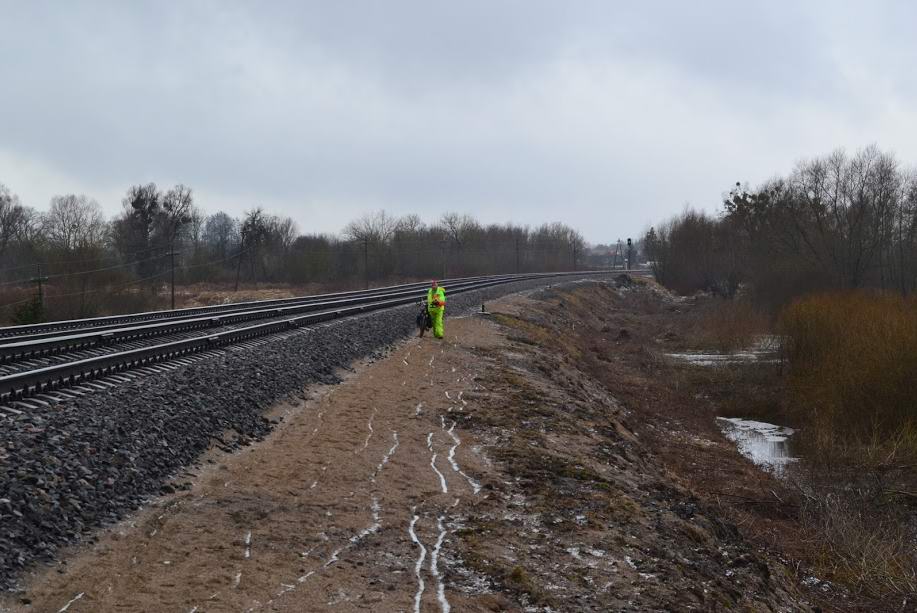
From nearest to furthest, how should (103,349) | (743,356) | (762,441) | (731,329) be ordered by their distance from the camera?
1. (103,349)
2. (762,441)
3. (743,356)
4. (731,329)

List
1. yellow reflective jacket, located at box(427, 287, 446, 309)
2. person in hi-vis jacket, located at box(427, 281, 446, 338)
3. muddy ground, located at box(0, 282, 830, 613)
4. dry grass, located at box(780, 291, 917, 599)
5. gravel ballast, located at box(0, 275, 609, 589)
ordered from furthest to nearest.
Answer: person in hi-vis jacket, located at box(427, 281, 446, 338) → yellow reflective jacket, located at box(427, 287, 446, 309) → dry grass, located at box(780, 291, 917, 599) → gravel ballast, located at box(0, 275, 609, 589) → muddy ground, located at box(0, 282, 830, 613)

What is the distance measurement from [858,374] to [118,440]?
15546 mm

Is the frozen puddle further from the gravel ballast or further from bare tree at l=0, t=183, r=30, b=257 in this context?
bare tree at l=0, t=183, r=30, b=257

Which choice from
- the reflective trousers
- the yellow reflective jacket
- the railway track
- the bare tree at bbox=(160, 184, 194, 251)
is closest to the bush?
A: the reflective trousers

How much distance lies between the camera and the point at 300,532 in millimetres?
7137

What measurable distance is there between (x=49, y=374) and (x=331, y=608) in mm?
6826

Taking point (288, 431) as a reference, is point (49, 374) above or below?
above

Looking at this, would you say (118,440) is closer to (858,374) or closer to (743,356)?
(858,374)

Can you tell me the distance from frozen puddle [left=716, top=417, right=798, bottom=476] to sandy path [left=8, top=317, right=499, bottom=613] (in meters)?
8.35

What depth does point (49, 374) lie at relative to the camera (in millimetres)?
10664

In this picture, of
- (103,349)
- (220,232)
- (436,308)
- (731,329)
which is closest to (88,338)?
(103,349)

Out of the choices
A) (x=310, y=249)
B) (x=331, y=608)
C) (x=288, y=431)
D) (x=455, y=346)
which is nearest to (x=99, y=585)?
(x=331, y=608)

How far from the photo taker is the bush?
16578mm

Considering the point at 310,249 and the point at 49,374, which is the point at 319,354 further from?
the point at 310,249
